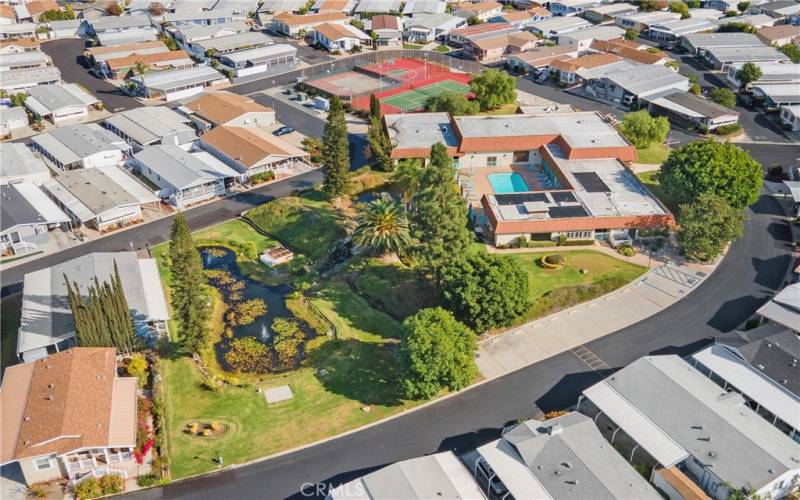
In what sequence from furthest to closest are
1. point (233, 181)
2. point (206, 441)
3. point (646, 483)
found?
point (233, 181) < point (206, 441) < point (646, 483)

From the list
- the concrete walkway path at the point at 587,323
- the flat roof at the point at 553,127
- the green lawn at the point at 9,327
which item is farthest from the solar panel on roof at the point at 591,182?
the green lawn at the point at 9,327

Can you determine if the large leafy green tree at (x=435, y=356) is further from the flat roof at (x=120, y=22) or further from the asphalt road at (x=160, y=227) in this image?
the flat roof at (x=120, y=22)

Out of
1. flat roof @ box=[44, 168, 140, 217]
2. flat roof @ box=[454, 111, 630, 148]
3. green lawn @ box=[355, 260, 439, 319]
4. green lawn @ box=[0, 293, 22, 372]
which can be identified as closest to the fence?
flat roof @ box=[454, 111, 630, 148]

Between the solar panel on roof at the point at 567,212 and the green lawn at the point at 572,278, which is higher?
the solar panel on roof at the point at 567,212

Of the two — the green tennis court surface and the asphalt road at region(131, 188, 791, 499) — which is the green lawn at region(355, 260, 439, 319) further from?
the green tennis court surface

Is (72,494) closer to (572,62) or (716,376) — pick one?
(716,376)

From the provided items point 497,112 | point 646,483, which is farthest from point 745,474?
point 497,112
